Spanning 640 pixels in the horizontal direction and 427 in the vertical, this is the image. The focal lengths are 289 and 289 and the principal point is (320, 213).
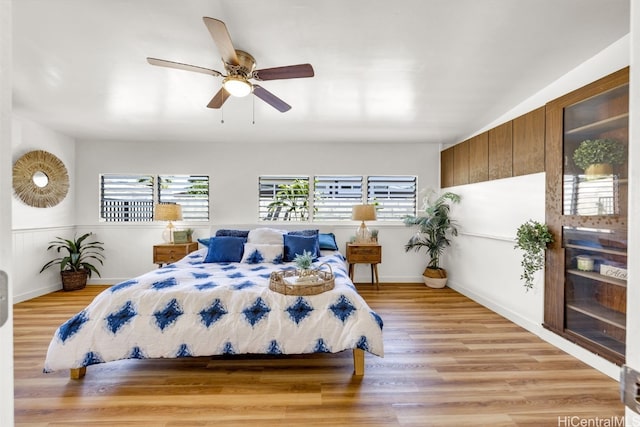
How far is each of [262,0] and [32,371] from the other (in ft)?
10.4

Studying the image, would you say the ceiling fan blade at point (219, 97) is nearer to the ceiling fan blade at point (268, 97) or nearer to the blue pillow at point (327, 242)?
the ceiling fan blade at point (268, 97)

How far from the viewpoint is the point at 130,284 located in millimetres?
2416

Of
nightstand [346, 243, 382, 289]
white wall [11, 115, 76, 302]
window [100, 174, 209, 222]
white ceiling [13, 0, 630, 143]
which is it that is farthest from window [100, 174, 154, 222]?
nightstand [346, 243, 382, 289]

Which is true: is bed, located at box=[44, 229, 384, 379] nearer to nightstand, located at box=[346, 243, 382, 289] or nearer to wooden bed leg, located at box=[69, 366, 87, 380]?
wooden bed leg, located at box=[69, 366, 87, 380]

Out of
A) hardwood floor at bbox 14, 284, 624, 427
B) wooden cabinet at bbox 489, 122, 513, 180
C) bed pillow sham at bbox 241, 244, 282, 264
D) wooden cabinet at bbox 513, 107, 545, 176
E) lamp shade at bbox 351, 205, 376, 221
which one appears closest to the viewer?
hardwood floor at bbox 14, 284, 624, 427

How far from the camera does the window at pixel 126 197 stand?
4.83 metres

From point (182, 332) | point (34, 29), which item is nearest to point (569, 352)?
point (182, 332)

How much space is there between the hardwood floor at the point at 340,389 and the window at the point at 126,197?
7.81ft

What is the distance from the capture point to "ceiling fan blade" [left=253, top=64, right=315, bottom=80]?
2.03m

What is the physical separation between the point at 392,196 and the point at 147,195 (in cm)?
416

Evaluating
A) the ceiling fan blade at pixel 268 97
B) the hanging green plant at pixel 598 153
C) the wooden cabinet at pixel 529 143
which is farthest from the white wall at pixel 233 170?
the hanging green plant at pixel 598 153

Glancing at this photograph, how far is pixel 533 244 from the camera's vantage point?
2.76 meters

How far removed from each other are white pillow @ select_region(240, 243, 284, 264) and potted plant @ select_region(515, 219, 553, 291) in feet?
8.46

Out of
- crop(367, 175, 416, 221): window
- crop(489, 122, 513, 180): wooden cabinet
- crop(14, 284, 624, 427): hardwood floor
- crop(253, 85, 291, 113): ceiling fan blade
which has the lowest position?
crop(14, 284, 624, 427): hardwood floor
